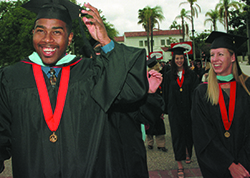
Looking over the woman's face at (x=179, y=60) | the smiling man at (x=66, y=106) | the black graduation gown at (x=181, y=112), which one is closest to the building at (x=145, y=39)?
the woman's face at (x=179, y=60)

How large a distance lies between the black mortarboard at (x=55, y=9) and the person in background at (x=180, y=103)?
3.33 metres

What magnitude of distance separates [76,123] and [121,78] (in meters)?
0.50

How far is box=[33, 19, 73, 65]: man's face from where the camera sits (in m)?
1.88

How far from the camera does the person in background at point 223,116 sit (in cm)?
278

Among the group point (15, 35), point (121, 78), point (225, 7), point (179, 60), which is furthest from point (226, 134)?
point (225, 7)

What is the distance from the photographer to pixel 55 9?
1970mm

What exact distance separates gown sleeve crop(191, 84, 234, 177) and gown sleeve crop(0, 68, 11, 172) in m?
2.24

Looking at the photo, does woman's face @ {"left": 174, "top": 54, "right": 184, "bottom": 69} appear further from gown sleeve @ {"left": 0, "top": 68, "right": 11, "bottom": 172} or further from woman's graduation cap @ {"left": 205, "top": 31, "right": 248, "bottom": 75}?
gown sleeve @ {"left": 0, "top": 68, "right": 11, "bottom": 172}

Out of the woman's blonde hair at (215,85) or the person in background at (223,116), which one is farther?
the woman's blonde hair at (215,85)

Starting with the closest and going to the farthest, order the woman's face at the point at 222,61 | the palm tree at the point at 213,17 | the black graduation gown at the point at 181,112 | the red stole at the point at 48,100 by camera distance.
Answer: the red stole at the point at 48,100 < the woman's face at the point at 222,61 < the black graduation gown at the point at 181,112 < the palm tree at the point at 213,17

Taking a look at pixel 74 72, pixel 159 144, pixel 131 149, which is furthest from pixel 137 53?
pixel 159 144

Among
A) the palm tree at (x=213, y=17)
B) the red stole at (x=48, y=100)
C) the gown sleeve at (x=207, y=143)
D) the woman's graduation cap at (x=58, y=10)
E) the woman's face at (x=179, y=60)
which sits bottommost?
the gown sleeve at (x=207, y=143)

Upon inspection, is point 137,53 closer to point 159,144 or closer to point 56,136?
point 56,136

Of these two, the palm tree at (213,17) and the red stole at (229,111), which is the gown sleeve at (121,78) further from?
the palm tree at (213,17)
